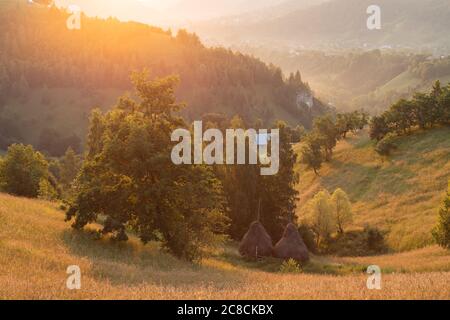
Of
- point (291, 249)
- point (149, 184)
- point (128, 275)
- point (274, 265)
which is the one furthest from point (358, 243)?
point (128, 275)

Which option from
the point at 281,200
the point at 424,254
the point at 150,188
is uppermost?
the point at 150,188

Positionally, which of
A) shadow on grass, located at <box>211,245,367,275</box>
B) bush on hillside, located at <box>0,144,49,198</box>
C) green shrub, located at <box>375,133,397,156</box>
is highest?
green shrub, located at <box>375,133,397,156</box>

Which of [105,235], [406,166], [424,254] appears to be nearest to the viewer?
[105,235]

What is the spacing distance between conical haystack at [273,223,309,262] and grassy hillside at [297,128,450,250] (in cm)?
2063

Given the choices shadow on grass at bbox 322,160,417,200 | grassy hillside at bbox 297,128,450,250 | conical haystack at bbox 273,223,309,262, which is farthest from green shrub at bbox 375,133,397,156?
conical haystack at bbox 273,223,309,262

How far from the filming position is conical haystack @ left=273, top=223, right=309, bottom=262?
167ft

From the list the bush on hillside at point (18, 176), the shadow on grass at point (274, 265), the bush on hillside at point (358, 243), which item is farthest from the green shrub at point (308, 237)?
the bush on hillside at point (18, 176)

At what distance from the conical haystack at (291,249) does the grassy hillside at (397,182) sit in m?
20.6

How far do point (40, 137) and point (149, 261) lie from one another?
574 feet

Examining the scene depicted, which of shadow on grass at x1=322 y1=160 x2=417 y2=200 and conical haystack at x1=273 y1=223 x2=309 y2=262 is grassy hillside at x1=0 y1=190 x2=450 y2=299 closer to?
conical haystack at x1=273 y1=223 x2=309 y2=262

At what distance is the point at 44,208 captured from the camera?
4147 cm

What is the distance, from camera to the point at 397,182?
85062 mm
